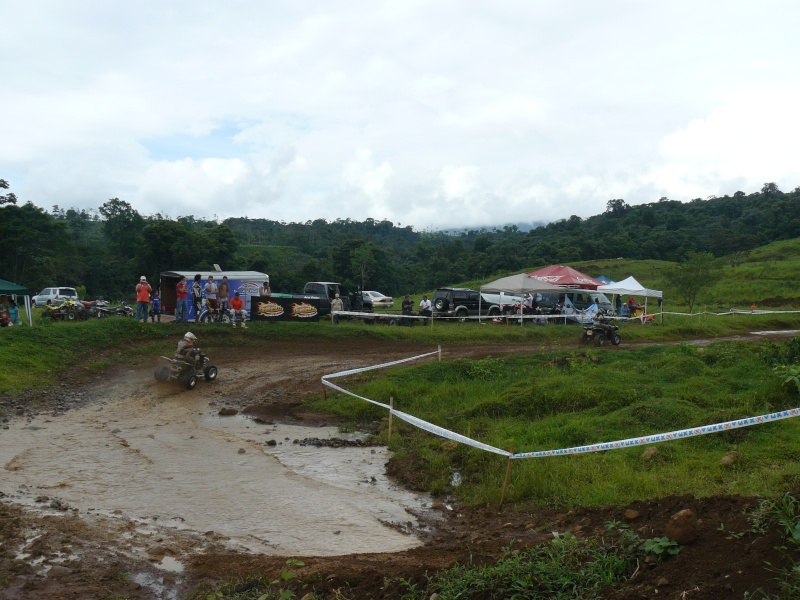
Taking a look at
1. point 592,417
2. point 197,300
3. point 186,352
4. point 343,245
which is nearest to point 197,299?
point 197,300

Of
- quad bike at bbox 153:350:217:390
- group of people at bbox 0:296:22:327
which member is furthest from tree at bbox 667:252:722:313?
group of people at bbox 0:296:22:327

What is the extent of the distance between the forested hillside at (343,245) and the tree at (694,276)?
Result: 2819cm

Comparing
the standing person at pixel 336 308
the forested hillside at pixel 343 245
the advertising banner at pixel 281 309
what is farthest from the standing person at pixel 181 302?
the forested hillside at pixel 343 245

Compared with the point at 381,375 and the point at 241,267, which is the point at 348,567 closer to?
the point at 381,375

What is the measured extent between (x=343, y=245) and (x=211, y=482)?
165 ft

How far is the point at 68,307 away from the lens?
28281mm

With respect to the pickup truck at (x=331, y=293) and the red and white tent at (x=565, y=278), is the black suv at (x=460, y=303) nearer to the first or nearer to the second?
the red and white tent at (x=565, y=278)

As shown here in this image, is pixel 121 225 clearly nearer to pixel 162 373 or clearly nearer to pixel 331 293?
pixel 331 293

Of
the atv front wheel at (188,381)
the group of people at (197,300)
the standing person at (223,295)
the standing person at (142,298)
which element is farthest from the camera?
the standing person at (223,295)

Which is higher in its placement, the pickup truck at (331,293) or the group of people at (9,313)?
the pickup truck at (331,293)

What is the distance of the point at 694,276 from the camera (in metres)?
31.2

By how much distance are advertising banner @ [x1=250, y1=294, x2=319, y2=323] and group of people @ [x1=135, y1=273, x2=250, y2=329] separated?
0.50 meters

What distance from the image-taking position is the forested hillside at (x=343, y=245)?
1774 inches

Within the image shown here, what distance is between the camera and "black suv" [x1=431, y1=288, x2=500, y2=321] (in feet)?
101
